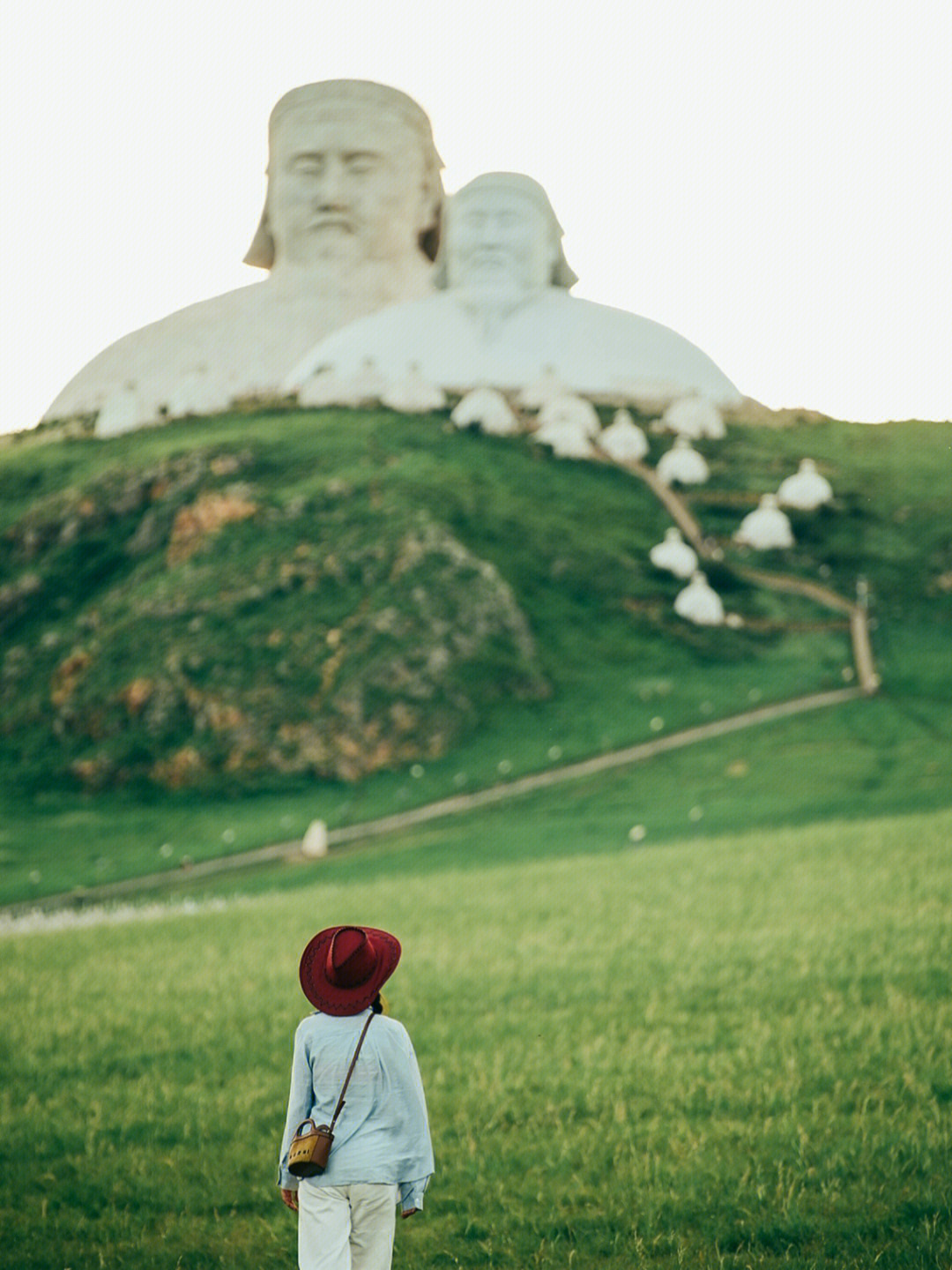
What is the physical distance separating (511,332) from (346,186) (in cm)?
829

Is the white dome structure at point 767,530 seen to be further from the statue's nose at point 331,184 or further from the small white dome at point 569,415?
the statue's nose at point 331,184

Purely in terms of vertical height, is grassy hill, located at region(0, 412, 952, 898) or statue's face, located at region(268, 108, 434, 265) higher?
statue's face, located at region(268, 108, 434, 265)

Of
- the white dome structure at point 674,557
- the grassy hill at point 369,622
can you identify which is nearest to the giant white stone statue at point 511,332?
the grassy hill at point 369,622

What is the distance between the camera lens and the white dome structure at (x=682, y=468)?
113ft

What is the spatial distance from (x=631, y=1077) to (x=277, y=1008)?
318 centimetres

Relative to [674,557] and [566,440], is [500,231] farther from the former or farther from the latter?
[674,557]

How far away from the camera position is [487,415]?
117 feet

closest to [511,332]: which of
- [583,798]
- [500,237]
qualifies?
[500,237]

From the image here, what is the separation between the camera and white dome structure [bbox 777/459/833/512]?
108 ft

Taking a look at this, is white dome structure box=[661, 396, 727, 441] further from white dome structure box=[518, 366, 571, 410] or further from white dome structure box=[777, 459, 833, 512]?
white dome structure box=[777, 459, 833, 512]

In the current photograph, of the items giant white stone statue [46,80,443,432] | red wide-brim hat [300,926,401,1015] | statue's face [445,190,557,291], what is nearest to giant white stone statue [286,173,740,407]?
statue's face [445,190,557,291]

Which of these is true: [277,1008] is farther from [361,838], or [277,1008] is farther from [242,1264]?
[361,838]

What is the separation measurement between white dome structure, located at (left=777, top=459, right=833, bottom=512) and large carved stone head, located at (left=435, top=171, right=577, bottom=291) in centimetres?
1183

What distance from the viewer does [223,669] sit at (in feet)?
88.9
